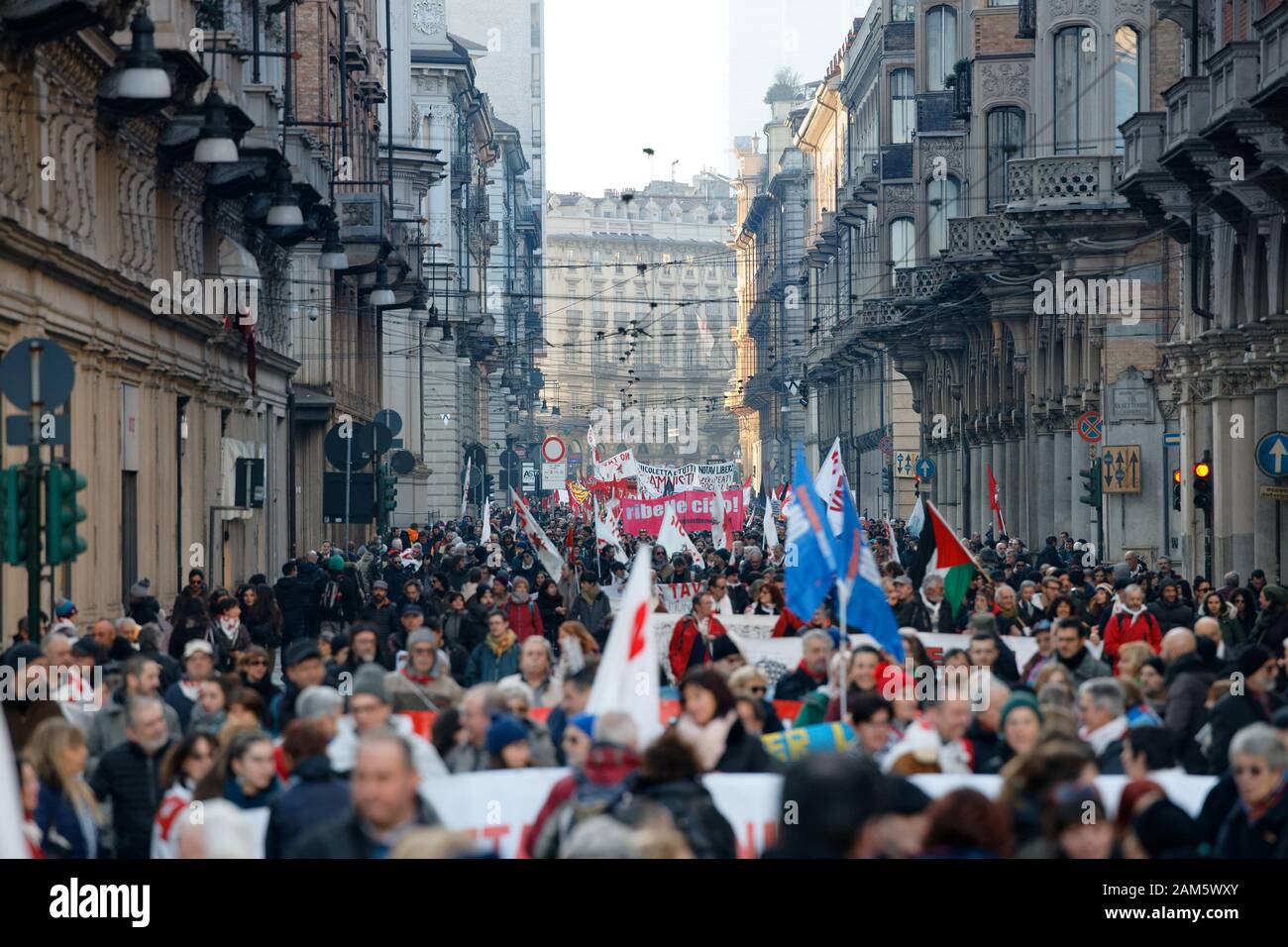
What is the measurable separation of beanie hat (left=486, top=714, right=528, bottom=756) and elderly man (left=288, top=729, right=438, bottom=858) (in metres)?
2.42

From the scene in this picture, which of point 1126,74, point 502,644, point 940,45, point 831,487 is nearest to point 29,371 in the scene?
point 502,644

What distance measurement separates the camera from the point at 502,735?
10.2 metres

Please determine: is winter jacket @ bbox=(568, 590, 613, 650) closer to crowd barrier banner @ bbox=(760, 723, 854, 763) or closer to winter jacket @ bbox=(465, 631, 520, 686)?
winter jacket @ bbox=(465, 631, 520, 686)

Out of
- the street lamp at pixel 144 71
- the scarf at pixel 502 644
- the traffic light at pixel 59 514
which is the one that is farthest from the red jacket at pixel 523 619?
the traffic light at pixel 59 514

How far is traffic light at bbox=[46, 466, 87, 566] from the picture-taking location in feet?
48.2

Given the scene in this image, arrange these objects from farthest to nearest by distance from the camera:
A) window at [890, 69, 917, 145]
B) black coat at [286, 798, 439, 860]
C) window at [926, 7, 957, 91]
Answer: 1. window at [890, 69, 917, 145]
2. window at [926, 7, 957, 91]
3. black coat at [286, 798, 439, 860]

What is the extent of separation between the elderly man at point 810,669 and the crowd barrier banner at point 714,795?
166 inches

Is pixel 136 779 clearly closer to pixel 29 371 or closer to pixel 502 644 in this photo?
pixel 29 371

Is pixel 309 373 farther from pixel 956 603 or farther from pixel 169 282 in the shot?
pixel 956 603

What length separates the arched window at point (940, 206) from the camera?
63.1 m

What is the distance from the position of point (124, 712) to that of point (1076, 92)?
3618cm

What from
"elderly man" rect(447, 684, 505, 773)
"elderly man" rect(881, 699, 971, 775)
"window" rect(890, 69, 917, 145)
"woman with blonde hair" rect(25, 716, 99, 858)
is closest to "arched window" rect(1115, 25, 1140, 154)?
"window" rect(890, 69, 917, 145)

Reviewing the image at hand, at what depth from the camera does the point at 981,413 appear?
58.8 metres

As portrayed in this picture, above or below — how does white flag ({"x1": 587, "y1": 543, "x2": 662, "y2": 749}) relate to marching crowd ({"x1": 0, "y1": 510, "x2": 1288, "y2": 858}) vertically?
above
